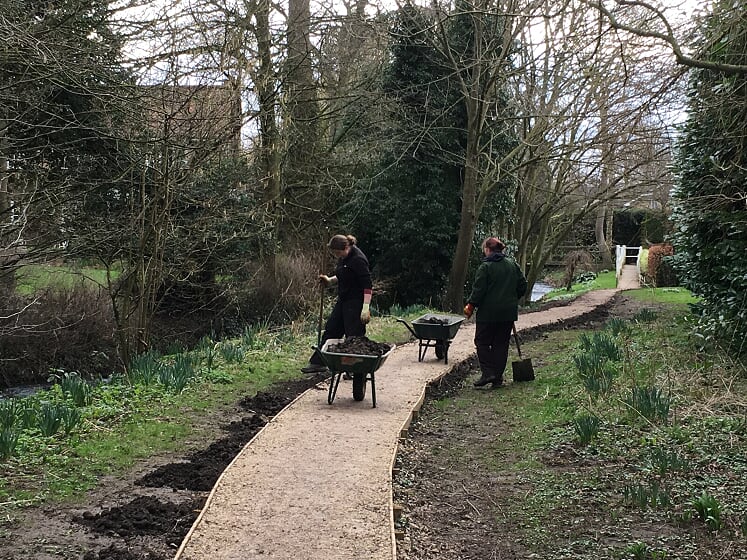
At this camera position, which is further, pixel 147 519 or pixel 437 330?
pixel 437 330

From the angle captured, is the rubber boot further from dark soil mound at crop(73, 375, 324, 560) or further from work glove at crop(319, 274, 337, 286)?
dark soil mound at crop(73, 375, 324, 560)

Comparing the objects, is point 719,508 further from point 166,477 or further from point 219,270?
point 219,270

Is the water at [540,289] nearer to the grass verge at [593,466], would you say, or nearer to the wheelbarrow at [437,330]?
the wheelbarrow at [437,330]

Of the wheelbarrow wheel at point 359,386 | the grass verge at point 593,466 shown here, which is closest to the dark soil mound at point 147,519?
the grass verge at point 593,466

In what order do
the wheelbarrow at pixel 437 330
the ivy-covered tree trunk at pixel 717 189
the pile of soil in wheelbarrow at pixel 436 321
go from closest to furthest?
the ivy-covered tree trunk at pixel 717 189, the wheelbarrow at pixel 437 330, the pile of soil in wheelbarrow at pixel 436 321

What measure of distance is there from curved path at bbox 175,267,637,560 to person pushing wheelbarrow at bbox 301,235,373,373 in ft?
3.07

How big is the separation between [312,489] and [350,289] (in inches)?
149

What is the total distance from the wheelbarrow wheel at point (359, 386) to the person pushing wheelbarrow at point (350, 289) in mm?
757

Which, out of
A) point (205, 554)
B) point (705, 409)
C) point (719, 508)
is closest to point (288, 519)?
point (205, 554)

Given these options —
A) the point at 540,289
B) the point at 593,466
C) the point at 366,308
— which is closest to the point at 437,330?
the point at 366,308

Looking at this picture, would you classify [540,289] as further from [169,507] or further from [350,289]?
[169,507]

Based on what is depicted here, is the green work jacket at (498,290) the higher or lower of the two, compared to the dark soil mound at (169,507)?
higher

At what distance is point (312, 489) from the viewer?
4844 mm

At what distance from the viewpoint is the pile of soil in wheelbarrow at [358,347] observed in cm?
726
